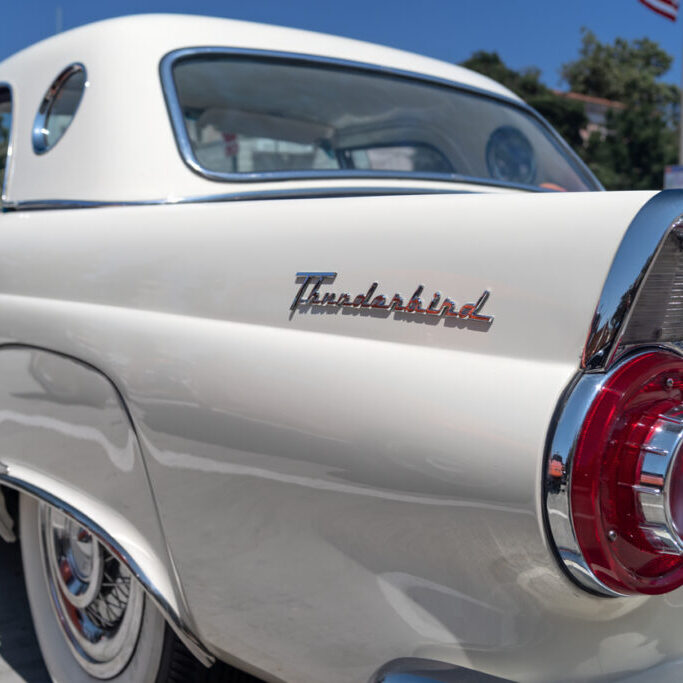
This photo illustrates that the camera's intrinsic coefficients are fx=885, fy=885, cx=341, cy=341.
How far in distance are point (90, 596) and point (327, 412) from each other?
124cm

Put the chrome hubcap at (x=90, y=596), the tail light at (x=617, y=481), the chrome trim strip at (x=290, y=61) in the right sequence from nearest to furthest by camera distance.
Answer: the tail light at (x=617, y=481)
the chrome hubcap at (x=90, y=596)
the chrome trim strip at (x=290, y=61)

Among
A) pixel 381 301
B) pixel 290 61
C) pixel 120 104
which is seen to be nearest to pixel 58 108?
pixel 120 104

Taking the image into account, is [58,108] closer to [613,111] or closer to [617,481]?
[617,481]

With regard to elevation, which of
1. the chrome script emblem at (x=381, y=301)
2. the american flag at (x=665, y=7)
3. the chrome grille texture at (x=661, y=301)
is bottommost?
the chrome script emblem at (x=381, y=301)

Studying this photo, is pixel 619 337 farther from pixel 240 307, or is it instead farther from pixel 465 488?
pixel 240 307

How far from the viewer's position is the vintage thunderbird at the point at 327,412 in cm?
114

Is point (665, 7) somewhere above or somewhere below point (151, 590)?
above

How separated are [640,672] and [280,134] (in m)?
2.15

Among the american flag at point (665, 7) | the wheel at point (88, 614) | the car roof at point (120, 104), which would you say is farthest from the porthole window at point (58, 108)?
the american flag at point (665, 7)

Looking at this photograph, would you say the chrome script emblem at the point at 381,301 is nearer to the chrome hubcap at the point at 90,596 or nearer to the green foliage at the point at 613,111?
the chrome hubcap at the point at 90,596

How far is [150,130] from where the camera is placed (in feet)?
7.45

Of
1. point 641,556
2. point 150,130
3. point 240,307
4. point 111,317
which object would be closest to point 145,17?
point 150,130

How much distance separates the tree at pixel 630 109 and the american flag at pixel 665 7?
46.5 feet

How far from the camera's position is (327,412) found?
135 centimetres
